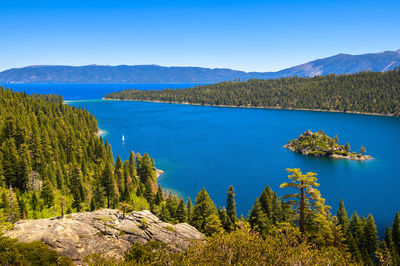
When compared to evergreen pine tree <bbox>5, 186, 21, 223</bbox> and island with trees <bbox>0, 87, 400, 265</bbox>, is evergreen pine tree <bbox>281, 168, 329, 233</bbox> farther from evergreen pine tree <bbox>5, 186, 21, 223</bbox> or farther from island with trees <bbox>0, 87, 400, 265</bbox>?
evergreen pine tree <bbox>5, 186, 21, 223</bbox>

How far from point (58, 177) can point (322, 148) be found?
124 metres

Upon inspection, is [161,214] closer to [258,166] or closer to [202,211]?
[202,211]

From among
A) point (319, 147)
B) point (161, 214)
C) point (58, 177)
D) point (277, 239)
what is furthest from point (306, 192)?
point (319, 147)

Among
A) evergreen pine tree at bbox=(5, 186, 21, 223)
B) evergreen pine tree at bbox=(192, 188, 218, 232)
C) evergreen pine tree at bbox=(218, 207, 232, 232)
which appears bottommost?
evergreen pine tree at bbox=(218, 207, 232, 232)

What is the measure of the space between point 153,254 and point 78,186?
58565 mm

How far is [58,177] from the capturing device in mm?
86125

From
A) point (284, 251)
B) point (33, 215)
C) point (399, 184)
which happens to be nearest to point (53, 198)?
point (33, 215)

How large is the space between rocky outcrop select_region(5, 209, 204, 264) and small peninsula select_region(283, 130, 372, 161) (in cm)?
11700

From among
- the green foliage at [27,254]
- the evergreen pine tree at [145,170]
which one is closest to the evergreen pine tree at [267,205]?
the evergreen pine tree at [145,170]

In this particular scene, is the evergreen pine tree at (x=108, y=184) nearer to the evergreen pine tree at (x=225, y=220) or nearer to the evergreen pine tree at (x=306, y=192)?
the evergreen pine tree at (x=225, y=220)

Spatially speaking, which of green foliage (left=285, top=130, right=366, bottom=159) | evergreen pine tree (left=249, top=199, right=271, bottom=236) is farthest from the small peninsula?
evergreen pine tree (left=249, top=199, right=271, bottom=236)

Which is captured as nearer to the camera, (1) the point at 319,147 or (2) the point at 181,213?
(2) the point at 181,213

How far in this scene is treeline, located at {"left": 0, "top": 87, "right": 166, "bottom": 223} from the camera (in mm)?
68812

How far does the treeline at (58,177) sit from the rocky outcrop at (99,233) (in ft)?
57.3
